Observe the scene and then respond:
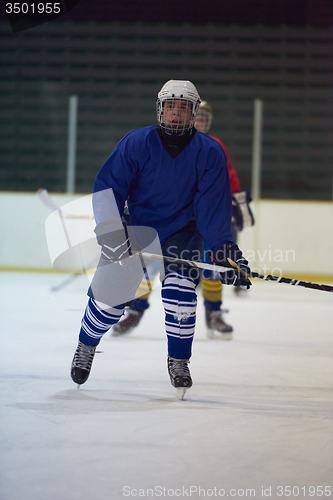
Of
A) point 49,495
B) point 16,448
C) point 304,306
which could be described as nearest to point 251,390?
point 16,448

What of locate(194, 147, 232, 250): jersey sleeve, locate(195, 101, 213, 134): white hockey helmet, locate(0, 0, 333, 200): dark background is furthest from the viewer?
locate(0, 0, 333, 200): dark background

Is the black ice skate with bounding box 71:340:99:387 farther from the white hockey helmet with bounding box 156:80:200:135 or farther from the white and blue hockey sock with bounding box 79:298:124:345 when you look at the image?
the white hockey helmet with bounding box 156:80:200:135

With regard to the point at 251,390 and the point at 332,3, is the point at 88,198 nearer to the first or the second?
the point at 332,3

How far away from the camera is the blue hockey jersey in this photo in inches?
71.5

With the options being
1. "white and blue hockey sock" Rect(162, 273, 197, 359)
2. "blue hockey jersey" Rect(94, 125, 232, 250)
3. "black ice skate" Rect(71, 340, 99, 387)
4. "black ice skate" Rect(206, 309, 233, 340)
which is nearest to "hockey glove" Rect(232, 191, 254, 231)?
"black ice skate" Rect(206, 309, 233, 340)

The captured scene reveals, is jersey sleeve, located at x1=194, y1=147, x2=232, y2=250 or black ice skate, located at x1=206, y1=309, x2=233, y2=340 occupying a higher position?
jersey sleeve, located at x1=194, y1=147, x2=232, y2=250

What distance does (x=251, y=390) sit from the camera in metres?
1.89

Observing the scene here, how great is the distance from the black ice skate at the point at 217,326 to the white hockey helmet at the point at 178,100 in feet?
4.11

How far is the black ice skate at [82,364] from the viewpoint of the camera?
181 centimetres

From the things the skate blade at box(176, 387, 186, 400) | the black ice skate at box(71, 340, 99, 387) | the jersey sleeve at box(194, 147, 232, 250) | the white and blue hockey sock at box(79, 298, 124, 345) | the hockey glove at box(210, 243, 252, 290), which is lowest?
the skate blade at box(176, 387, 186, 400)

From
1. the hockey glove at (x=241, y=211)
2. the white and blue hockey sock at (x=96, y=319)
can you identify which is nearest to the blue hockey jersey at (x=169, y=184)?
the white and blue hockey sock at (x=96, y=319)

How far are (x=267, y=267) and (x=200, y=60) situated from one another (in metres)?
2.25

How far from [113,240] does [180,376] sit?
43cm

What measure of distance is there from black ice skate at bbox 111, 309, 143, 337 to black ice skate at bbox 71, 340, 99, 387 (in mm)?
975
